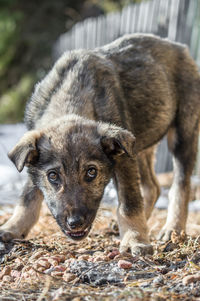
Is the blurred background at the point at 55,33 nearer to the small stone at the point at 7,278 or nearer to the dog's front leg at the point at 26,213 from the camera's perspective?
the dog's front leg at the point at 26,213

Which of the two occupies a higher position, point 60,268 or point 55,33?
point 60,268

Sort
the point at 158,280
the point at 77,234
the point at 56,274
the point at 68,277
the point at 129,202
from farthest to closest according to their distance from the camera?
the point at 129,202 < the point at 77,234 < the point at 56,274 < the point at 68,277 < the point at 158,280

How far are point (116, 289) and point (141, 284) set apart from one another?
6.6 inches

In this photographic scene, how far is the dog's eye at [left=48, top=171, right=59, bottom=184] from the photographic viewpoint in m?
3.69

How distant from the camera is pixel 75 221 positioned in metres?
3.36

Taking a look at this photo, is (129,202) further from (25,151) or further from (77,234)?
(25,151)

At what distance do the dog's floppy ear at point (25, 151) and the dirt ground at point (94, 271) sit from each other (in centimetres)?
76

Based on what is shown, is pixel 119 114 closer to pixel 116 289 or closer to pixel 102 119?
pixel 102 119

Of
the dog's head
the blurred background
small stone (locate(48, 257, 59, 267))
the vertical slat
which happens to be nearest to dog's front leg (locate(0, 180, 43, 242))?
the dog's head

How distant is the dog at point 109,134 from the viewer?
143 inches

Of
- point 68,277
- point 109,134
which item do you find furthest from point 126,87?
point 68,277

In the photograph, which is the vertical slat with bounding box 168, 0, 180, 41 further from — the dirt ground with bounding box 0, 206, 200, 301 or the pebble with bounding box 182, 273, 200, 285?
the pebble with bounding box 182, 273, 200, 285

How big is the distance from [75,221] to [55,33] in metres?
14.1

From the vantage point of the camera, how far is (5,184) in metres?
7.60
